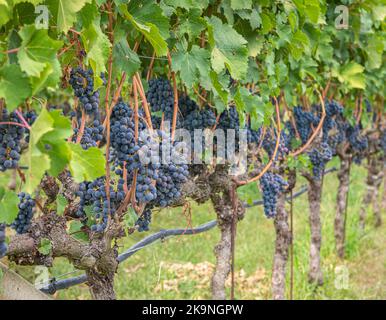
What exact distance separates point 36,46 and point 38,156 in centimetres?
31

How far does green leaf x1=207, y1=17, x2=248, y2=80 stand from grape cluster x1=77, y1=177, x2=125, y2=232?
0.63 meters

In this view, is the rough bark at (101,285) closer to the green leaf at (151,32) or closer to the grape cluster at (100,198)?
the grape cluster at (100,198)

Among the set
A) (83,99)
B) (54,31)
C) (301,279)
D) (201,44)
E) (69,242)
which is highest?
(201,44)

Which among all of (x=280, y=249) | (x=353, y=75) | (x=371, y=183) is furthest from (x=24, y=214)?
(x=371, y=183)

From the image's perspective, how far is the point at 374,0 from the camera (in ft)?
14.0

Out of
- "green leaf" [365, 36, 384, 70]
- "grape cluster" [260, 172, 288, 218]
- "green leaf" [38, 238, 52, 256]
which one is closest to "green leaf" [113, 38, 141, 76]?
"green leaf" [38, 238, 52, 256]

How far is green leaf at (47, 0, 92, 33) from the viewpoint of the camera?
1.59m

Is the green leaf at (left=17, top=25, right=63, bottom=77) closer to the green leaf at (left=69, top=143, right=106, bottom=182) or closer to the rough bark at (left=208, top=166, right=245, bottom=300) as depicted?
the green leaf at (left=69, top=143, right=106, bottom=182)

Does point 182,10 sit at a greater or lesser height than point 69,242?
greater

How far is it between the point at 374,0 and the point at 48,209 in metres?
2.97

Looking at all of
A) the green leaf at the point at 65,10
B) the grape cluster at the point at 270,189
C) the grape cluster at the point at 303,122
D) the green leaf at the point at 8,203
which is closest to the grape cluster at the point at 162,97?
the grape cluster at the point at 270,189

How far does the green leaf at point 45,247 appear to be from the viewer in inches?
90.8
